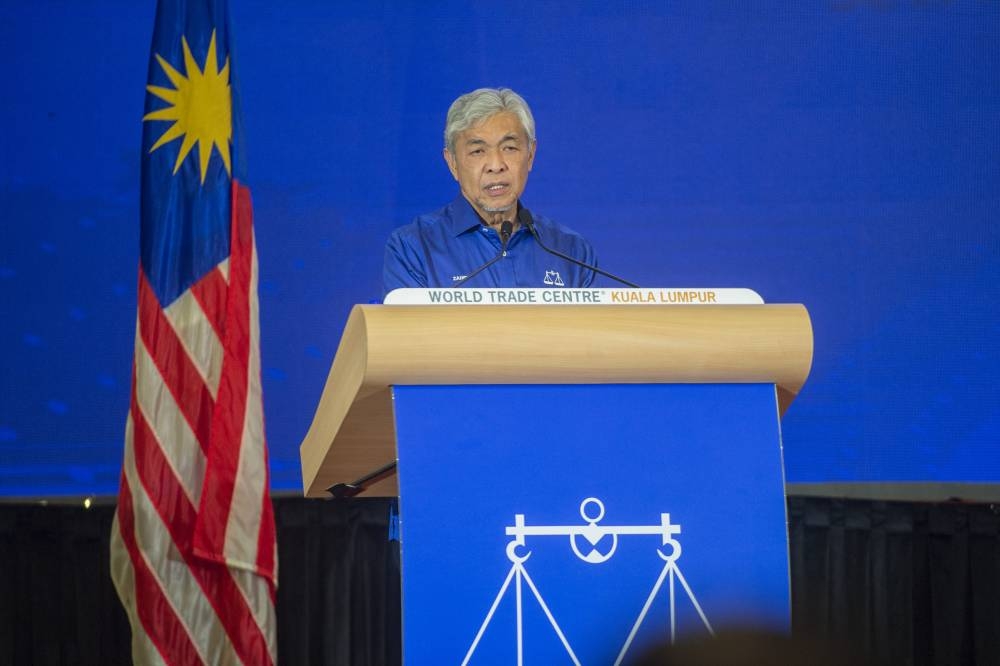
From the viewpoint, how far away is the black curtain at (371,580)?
335 cm

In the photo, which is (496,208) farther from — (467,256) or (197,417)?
(197,417)

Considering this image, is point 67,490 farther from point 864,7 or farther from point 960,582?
point 864,7

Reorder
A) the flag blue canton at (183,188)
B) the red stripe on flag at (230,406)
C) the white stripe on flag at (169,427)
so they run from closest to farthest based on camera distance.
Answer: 1. the red stripe on flag at (230,406)
2. the white stripe on flag at (169,427)
3. the flag blue canton at (183,188)

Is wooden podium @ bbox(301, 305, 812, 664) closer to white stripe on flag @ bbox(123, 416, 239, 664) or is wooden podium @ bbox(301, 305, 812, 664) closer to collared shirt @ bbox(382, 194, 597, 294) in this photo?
collared shirt @ bbox(382, 194, 597, 294)

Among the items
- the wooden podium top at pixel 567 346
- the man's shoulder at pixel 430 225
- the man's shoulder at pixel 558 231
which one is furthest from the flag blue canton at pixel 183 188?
the wooden podium top at pixel 567 346

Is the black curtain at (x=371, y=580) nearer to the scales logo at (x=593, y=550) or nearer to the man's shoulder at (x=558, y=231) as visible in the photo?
the man's shoulder at (x=558, y=231)

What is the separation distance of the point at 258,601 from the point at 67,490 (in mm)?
954

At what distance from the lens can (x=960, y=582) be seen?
3.47 meters

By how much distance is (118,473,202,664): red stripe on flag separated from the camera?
2717 mm

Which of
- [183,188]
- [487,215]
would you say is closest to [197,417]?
[183,188]

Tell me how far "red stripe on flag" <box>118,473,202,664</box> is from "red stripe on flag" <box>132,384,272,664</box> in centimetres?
9

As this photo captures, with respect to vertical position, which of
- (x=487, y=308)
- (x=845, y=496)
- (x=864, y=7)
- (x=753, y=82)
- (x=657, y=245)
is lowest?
(x=845, y=496)

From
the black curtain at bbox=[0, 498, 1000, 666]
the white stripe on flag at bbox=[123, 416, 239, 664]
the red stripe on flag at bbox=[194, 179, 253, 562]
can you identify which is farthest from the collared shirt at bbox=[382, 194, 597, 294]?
the black curtain at bbox=[0, 498, 1000, 666]

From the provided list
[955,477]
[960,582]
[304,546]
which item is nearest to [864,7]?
[955,477]
